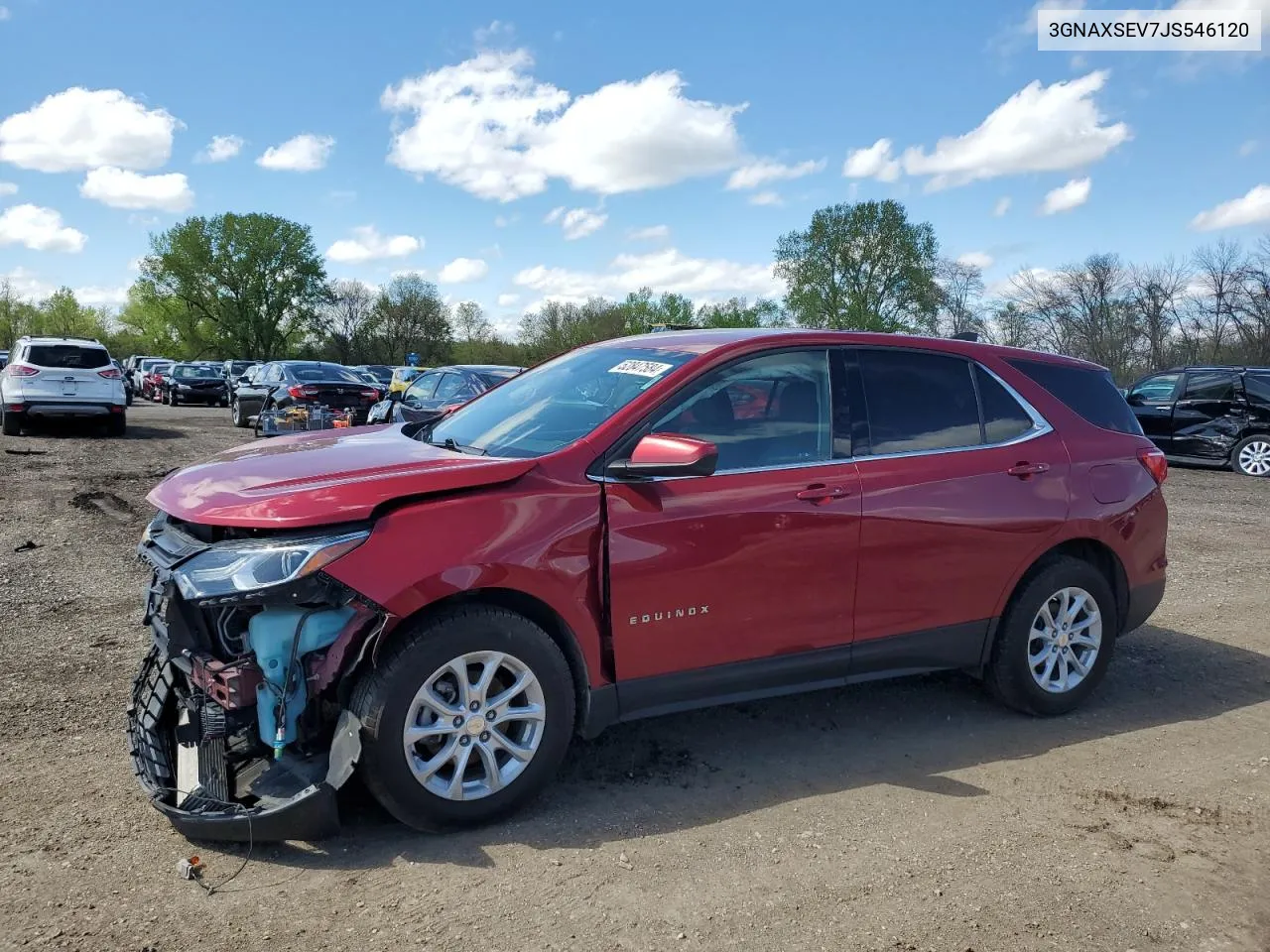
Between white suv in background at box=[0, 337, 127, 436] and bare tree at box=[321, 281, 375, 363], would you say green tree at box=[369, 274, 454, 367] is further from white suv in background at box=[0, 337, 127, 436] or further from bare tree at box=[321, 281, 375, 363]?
white suv in background at box=[0, 337, 127, 436]

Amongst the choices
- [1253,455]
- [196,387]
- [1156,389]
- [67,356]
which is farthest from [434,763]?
[196,387]

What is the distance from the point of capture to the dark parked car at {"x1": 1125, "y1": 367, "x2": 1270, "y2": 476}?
49.5 feet

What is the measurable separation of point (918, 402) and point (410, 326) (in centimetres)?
7282

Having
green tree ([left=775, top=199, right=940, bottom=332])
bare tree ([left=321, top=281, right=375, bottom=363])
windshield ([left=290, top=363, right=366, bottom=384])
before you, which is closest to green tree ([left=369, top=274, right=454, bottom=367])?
bare tree ([left=321, top=281, right=375, bottom=363])

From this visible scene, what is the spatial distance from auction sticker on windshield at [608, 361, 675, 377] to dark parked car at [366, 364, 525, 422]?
8451 millimetres

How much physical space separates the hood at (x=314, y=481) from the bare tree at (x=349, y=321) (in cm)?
7351

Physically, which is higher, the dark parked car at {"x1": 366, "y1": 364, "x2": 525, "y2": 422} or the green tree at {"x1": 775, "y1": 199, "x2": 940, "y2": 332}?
the green tree at {"x1": 775, "y1": 199, "x2": 940, "y2": 332}

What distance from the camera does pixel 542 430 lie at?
3.91 m

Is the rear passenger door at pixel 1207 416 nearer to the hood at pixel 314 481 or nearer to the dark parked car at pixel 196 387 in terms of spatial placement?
the hood at pixel 314 481

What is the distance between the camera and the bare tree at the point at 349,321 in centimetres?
7500

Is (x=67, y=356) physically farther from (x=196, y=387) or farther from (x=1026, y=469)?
(x=196, y=387)

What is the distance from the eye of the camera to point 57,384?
1705 centimetres

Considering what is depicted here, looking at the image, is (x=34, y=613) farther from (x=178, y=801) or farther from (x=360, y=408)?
(x=360, y=408)

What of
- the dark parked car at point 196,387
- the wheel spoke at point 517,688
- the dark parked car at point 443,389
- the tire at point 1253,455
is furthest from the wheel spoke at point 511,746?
the dark parked car at point 196,387
